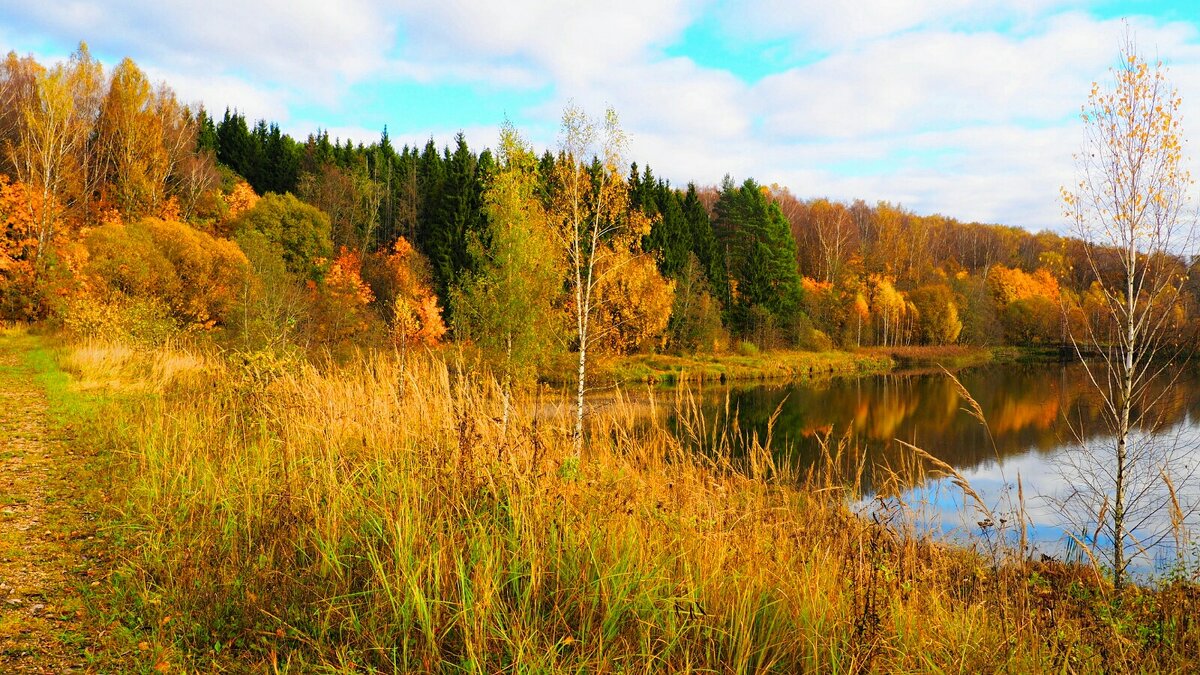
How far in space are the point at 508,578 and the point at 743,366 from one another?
37.1 metres

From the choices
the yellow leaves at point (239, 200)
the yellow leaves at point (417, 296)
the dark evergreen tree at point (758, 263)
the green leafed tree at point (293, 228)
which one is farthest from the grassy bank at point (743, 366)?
the yellow leaves at point (239, 200)

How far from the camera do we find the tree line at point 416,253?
20.6 m

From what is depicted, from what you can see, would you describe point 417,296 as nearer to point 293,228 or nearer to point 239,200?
point 293,228

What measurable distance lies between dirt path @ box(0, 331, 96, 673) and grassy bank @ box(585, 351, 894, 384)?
2337 cm

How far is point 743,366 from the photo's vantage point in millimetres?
38906

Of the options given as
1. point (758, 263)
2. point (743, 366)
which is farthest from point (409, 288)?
point (758, 263)

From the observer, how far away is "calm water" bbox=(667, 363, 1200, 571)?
11.8 m

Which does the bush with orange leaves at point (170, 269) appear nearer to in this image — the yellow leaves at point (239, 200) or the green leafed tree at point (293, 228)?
the green leafed tree at point (293, 228)

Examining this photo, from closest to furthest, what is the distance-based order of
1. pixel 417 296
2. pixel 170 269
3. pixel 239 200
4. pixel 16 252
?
1. pixel 170 269
2. pixel 16 252
3. pixel 417 296
4. pixel 239 200

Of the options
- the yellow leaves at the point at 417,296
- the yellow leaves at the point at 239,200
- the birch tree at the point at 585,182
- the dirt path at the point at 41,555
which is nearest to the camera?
the dirt path at the point at 41,555

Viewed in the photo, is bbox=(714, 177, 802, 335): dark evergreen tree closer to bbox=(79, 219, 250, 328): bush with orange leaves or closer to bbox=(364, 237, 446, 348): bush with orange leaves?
bbox=(364, 237, 446, 348): bush with orange leaves

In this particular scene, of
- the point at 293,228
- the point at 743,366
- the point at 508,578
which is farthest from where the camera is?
the point at 743,366

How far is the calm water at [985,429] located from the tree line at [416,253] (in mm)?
3481

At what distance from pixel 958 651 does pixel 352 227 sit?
44176 millimetres
